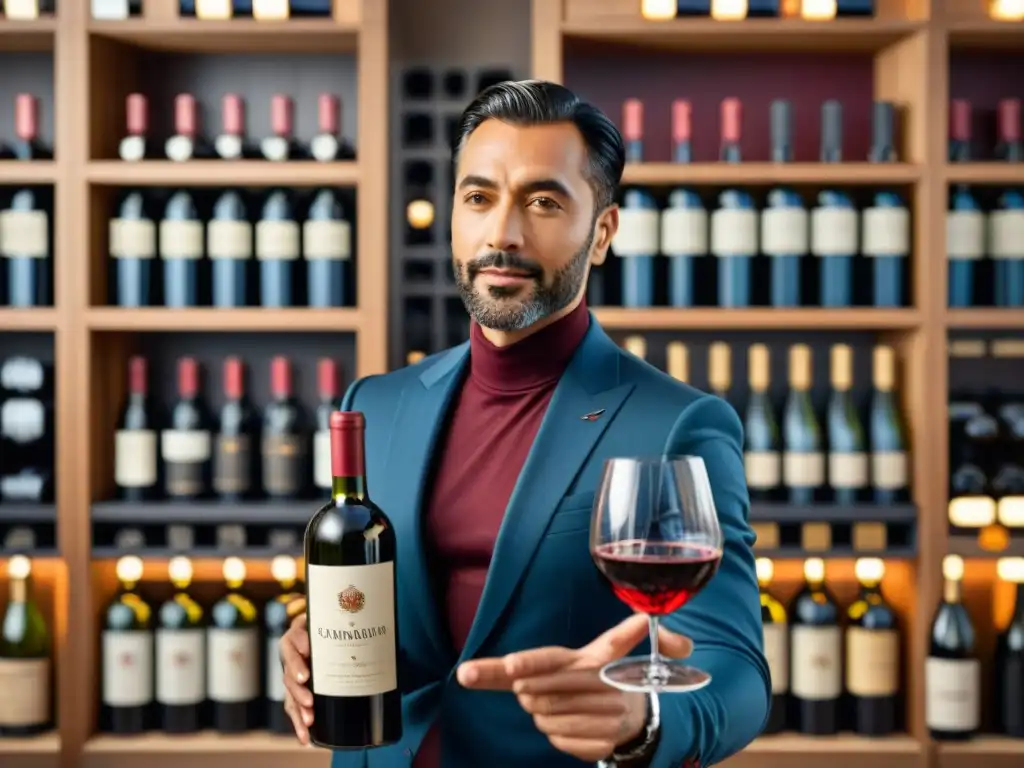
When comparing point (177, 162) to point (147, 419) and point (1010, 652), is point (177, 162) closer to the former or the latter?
point (147, 419)

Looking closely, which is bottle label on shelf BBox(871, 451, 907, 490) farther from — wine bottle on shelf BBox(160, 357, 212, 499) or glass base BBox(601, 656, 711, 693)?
glass base BBox(601, 656, 711, 693)

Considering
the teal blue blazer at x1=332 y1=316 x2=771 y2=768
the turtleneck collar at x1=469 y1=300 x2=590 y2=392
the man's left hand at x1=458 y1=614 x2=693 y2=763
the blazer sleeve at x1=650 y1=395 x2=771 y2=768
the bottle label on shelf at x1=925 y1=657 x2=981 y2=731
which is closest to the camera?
the man's left hand at x1=458 y1=614 x2=693 y2=763

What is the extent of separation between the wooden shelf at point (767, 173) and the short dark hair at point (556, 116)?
1.38 metres

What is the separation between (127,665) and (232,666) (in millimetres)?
238

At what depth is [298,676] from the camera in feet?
3.23

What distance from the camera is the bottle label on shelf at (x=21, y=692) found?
2619mm

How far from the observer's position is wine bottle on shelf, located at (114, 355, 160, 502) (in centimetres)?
262

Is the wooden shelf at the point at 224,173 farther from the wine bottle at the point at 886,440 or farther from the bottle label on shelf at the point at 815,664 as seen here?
the bottle label on shelf at the point at 815,664

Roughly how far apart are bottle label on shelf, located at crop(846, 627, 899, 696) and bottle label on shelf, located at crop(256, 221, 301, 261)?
5.02 feet

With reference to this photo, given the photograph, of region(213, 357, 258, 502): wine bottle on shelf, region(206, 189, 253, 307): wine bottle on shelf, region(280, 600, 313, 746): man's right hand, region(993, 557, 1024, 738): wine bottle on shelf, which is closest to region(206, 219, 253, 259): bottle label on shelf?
region(206, 189, 253, 307): wine bottle on shelf

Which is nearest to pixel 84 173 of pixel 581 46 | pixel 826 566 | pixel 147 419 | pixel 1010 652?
pixel 147 419

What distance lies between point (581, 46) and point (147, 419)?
1.33 metres

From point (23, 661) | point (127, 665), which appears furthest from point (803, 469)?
point (23, 661)

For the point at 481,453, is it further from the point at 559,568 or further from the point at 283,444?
the point at 283,444
